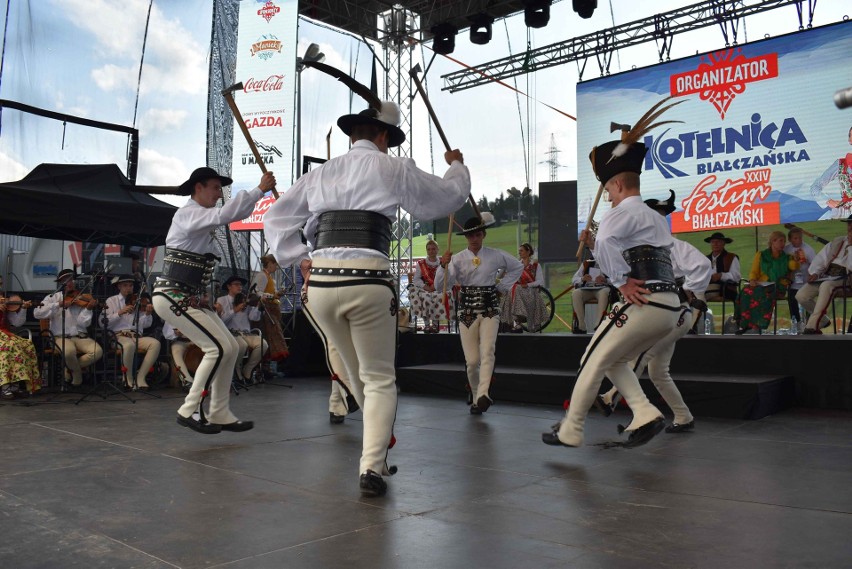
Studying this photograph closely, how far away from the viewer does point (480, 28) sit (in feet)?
46.1

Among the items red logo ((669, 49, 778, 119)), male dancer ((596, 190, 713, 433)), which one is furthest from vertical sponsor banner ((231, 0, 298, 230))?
male dancer ((596, 190, 713, 433))

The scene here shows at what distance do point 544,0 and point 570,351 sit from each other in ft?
23.8

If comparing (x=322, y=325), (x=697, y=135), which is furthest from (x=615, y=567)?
(x=697, y=135)

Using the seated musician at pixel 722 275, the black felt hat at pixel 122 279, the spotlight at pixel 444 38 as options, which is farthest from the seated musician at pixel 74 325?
the spotlight at pixel 444 38

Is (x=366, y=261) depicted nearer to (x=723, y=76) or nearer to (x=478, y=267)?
(x=478, y=267)

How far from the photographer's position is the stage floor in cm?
254

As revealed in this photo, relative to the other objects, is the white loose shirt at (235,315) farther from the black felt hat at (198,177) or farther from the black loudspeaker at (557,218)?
the black loudspeaker at (557,218)

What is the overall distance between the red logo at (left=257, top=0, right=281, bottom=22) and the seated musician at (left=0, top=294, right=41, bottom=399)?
7849 mm

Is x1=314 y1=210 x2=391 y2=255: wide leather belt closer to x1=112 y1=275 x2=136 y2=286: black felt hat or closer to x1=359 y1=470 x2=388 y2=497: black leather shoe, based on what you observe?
x1=359 y1=470 x2=388 y2=497: black leather shoe

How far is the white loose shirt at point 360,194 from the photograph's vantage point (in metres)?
3.50

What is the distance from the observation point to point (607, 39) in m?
13.2

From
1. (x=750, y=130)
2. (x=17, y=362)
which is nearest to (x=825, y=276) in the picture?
(x=750, y=130)

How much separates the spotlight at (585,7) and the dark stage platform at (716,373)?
669cm

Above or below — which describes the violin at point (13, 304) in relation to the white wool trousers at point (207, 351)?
above
